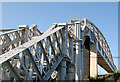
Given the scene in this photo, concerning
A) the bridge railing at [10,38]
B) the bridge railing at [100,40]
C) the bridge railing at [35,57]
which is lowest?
the bridge railing at [35,57]

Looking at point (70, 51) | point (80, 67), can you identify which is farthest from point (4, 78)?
point (80, 67)

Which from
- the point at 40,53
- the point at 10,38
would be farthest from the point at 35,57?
the point at 10,38

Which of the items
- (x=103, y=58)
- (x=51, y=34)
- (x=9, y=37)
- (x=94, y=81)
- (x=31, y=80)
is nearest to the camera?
(x=31, y=80)

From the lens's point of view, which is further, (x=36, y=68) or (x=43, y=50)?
(x=43, y=50)

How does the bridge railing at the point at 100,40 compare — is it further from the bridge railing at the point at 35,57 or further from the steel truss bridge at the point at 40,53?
the bridge railing at the point at 35,57

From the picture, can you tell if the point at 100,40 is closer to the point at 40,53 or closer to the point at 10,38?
the point at 10,38

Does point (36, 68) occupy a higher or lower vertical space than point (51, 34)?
lower

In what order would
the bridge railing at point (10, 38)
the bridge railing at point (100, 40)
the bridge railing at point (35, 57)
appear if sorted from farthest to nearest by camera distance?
the bridge railing at point (100, 40) → the bridge railing at point (10, 38) → the bridge railing at point (35, 57)

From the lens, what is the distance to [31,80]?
31.4ft

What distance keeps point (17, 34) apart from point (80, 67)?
19.5 feet

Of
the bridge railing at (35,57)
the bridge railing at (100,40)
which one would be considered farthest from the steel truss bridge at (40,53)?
the bridge railing at (100,40)

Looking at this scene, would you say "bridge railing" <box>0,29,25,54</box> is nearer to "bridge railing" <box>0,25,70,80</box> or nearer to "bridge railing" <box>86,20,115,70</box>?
"bridge railing" <box>0,25,70,80</box>

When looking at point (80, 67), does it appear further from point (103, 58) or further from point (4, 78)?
point (103, 58)

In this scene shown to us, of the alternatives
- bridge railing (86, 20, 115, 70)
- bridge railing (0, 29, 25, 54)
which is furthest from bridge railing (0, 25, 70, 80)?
bridge railing (86, 20, 115, 70)
